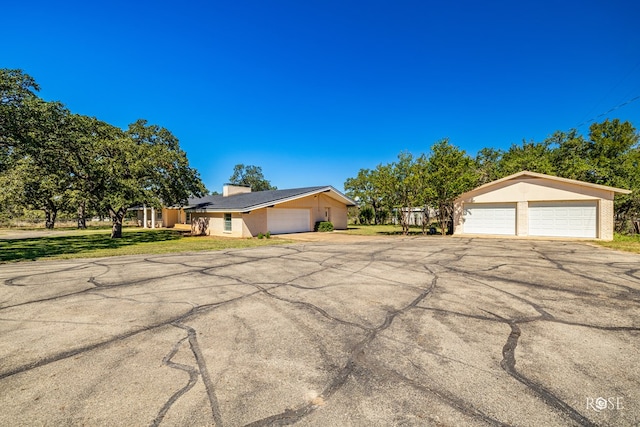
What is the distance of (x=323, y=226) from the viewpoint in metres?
24.8

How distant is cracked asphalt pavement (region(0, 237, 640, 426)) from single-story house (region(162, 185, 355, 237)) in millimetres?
13348

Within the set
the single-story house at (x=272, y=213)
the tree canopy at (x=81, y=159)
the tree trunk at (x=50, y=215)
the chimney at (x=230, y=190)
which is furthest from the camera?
the tree trunk at (x=50, y=215)

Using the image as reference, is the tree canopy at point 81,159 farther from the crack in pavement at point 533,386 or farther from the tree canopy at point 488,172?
the crack in pavement at point 533,386

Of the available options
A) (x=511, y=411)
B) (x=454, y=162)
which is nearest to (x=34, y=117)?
(x=511, y=411)

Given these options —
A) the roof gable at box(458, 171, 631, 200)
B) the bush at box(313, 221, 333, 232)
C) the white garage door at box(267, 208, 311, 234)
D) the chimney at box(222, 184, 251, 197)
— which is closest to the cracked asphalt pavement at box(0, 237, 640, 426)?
the roof gable at box(458, 171, 631, 200)

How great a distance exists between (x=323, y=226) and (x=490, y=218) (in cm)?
1237

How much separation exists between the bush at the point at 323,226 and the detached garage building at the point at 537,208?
982 centimetres

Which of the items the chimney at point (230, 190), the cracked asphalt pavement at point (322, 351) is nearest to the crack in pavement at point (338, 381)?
the cracked asphalt pavement at point (322, 351)

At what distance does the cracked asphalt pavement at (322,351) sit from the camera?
2461mm

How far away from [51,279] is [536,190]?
22516mm

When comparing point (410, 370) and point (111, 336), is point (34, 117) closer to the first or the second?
point (111, 336)

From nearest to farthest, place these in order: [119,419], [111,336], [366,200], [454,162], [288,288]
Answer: [119,419]
[111,336]
[288,288]
[454,162]
[366,200]

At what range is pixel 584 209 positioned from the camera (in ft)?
54.5

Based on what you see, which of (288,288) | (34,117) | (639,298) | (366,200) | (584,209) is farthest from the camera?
(366,200)
